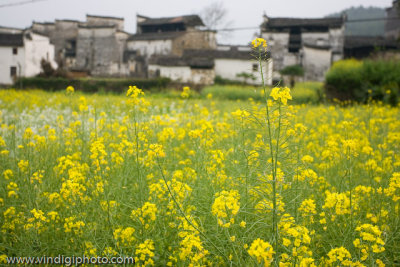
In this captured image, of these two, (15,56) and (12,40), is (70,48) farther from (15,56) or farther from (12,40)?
(15,56)

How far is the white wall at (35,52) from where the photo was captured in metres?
26.8

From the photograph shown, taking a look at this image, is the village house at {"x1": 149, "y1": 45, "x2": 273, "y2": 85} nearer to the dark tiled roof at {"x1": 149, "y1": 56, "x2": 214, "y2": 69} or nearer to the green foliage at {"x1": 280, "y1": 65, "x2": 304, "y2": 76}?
the dark tiled roof at {"x1": 149, "y1": 56, "x2": 214, "y2": 69}

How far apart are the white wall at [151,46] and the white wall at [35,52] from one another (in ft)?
27.9

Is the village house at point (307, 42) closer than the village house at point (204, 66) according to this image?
No

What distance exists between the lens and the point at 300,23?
30.2 m

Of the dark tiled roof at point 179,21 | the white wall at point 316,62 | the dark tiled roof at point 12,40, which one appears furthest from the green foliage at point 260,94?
the dark tiled roof at point 179,21

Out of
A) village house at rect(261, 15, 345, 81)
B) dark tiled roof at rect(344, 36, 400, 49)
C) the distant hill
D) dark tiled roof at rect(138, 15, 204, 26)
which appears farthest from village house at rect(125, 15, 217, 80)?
the distant hill

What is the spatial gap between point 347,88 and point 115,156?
11.8 meters

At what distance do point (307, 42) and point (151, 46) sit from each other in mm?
15813

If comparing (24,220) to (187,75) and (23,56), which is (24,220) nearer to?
(187,75)

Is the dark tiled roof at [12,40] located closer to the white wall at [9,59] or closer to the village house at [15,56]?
the village house at [15,56]

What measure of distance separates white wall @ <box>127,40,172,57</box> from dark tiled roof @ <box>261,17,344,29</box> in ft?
32.0

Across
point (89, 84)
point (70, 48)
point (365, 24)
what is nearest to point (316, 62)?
point (89, 84)

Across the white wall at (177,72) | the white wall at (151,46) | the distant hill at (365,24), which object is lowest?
the white wall at (177,72)
